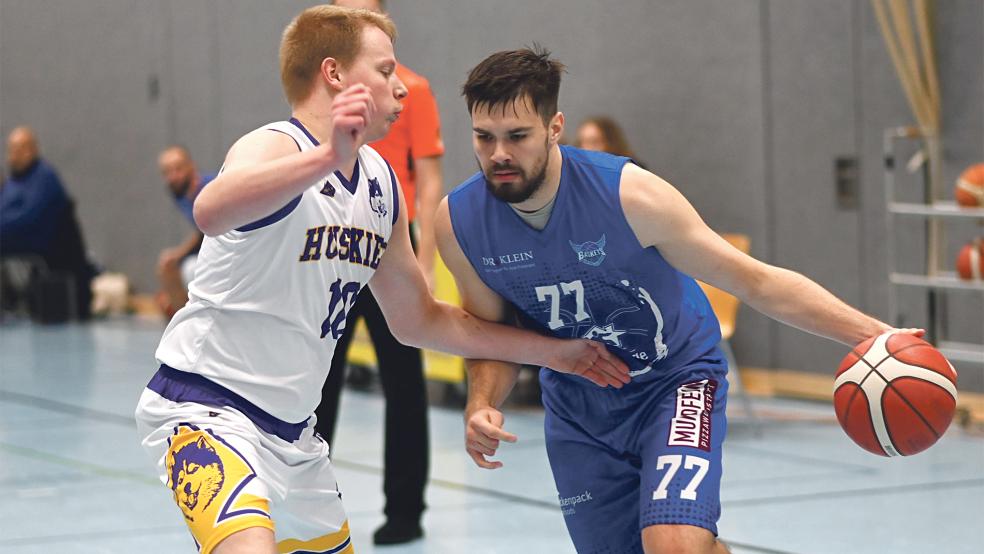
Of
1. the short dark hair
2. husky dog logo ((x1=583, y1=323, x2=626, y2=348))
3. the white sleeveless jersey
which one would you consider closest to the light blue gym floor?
husky dog logo ((x1=583, y1=323, x2=626, y2=348))

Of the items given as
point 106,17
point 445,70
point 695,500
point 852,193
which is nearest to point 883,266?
point 852,193

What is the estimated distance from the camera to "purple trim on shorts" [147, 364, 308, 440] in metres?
3.00

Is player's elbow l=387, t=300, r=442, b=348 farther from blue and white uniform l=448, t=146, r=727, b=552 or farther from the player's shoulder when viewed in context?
the player's shoulder

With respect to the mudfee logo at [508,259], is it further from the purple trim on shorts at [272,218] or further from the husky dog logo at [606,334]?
the purple trim on shorts at [272,218]

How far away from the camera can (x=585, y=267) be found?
3428mm

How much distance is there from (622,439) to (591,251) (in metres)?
0.52

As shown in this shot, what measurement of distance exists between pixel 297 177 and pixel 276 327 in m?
0.46

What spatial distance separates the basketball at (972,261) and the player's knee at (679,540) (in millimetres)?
4049

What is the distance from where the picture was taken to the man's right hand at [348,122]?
105 inches

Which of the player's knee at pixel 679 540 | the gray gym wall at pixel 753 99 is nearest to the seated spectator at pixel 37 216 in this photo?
the gray gym wall at pixel 753 99

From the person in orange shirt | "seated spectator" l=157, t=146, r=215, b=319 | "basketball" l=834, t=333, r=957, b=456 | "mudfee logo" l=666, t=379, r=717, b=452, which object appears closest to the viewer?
"basketball" l=834, t=333, r=957, b=456

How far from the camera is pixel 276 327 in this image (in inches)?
120

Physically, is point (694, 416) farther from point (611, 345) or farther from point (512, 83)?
point (512, 83)

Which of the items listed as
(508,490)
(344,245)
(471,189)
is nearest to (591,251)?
(471,189)
